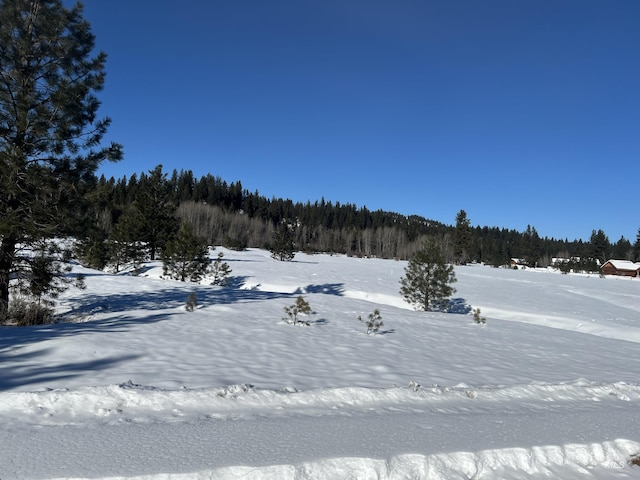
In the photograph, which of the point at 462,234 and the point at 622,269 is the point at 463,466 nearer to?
the point at 462,234

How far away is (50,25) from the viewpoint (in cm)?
939

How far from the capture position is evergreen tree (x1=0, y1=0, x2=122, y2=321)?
8719mm

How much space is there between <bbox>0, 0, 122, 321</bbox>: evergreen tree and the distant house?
3479 inches

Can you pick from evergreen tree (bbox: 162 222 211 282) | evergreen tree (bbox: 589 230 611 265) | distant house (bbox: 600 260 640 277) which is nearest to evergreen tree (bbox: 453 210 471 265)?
distant house (bbox: 600 260 640 277)

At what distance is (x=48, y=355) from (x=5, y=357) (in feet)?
1.73

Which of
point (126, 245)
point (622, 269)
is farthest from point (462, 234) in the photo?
point (126, 245)

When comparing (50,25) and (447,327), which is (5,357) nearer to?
(50,25)

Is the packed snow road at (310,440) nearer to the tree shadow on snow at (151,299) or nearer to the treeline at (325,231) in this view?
the tree shadow on snow at (151,299)

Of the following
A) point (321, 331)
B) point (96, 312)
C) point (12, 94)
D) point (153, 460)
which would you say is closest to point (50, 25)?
point (12, 94)

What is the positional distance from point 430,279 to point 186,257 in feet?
40.7

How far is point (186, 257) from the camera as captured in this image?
64.8 ft

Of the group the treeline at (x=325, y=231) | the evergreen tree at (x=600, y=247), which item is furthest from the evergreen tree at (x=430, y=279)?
the evergreen tree at (x=600, y=247)

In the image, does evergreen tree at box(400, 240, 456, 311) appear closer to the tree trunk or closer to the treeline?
the tree trunk

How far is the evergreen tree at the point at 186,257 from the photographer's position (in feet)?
64.2
